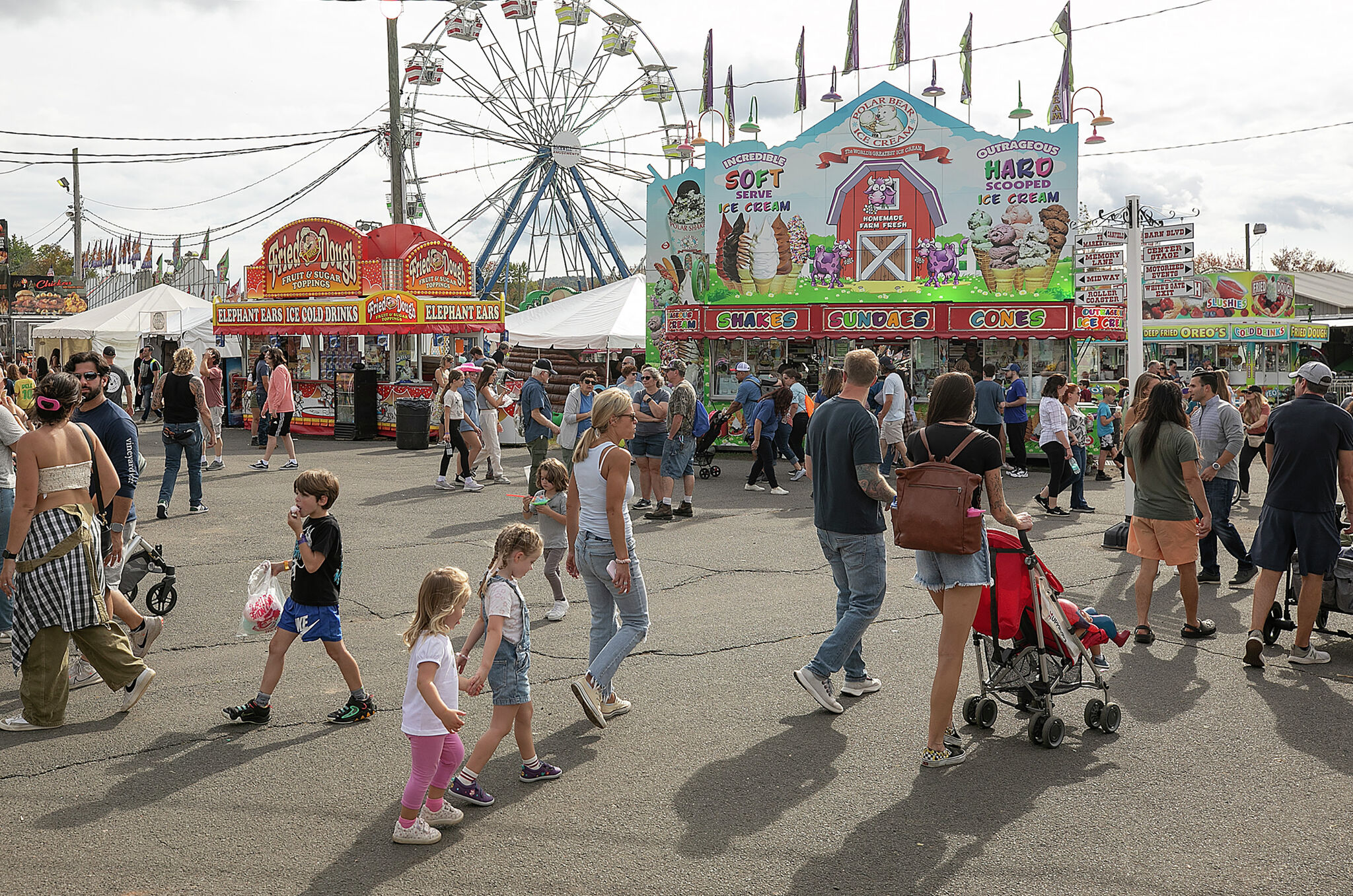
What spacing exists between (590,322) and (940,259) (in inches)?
304

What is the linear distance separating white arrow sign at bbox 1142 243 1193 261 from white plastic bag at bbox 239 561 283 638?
369 inches

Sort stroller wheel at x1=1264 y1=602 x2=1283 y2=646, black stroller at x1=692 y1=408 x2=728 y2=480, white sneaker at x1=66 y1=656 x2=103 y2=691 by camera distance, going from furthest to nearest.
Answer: black stroller at x1=692 y1=408 x2=728 y2=480
stroller wheel at x1=1264 y1=602 x2=1283 y2=646
white sneaker at x1=66 y1=656 x2=103 y2=691

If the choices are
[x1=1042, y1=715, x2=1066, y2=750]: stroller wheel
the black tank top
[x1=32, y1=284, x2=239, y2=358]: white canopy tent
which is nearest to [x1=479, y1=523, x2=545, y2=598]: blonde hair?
[x1=1042, y1=715, x2=1066, y2=750]: stroller wheel

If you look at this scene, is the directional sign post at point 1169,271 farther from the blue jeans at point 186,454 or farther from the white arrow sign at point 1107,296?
the blue jeans at point 186,454

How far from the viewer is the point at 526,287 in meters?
36.1

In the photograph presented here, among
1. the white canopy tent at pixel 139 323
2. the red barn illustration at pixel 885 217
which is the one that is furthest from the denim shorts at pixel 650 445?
the white canopy tent at pixel 139 323

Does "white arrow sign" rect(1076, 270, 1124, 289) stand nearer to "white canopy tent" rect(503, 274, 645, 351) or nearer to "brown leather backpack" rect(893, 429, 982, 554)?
"brown leather backpack" rect(893, 429, 982, 554)

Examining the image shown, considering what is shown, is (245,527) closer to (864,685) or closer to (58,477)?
(58,477)

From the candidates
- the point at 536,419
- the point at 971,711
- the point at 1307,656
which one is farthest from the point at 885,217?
the point at 971,711

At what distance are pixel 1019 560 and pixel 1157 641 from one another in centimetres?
237

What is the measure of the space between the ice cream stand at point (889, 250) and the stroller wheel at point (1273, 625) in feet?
36.3

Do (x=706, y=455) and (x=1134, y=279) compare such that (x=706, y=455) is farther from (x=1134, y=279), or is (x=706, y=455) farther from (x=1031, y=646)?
(x=1031, y=646)

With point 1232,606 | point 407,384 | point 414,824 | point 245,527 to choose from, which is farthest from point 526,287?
point 414,824

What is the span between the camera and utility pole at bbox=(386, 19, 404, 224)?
2305 cm
